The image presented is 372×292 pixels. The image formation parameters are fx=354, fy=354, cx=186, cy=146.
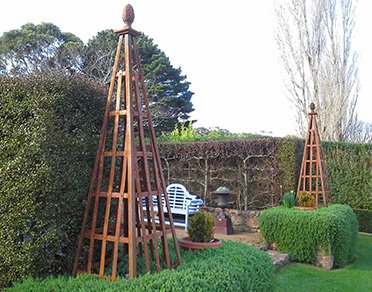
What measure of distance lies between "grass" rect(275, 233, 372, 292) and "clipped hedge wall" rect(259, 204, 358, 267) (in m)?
0.20

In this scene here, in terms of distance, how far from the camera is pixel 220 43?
32.2ft

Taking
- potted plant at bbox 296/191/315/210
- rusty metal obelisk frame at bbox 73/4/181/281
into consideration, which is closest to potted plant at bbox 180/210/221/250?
rusty metal obelisk frame at bbox 73/4/181/281

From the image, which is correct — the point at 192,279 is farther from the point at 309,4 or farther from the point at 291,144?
the point at 309,4

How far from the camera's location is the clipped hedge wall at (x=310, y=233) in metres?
5.00

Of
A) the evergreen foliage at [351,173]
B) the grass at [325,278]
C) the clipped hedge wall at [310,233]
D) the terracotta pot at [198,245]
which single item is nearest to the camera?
the terracotta pot at [198,245]

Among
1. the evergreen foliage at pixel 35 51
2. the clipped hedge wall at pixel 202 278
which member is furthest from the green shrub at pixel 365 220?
the evergreen foliage at pixel 35 51

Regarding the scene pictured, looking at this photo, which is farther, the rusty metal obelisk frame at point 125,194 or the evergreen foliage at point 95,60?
the evergreen foliage at point 95,60

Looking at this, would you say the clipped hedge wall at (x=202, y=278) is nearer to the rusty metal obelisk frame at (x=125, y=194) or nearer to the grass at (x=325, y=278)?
the rusty metal obelisk frame at (x=125, y=194)

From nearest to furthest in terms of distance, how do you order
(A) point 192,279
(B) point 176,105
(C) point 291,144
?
(A) point 192,279, (C) point 291,144, (B) point 176,105

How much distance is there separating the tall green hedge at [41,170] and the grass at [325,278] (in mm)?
2495

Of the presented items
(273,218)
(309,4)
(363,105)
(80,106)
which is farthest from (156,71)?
(80,106)

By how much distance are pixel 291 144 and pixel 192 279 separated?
589cm

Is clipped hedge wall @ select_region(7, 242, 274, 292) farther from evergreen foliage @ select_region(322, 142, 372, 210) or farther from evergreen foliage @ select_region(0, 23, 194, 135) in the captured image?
evergreen foliage @ select_region(0, 23, 194, 135)

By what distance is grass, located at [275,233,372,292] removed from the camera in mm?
4300
